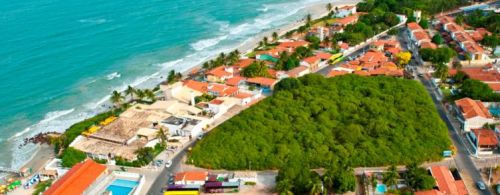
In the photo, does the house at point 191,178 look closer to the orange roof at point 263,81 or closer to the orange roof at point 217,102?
the orange roof at point 217,102

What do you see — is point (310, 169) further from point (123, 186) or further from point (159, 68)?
point (159, 68)

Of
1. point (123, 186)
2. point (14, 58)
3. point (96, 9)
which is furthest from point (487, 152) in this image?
point (96, 9)

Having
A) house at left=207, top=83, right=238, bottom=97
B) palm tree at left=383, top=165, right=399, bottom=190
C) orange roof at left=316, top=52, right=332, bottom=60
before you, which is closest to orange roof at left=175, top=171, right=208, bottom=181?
palm tree at left=383, top=165, right=399, bottom=190

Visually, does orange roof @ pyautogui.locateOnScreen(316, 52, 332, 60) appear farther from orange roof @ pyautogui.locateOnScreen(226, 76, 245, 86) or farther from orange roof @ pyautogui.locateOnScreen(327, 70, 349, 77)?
orange roof @ pyautogui.locateOnScreen(226, 76, 245, 86)

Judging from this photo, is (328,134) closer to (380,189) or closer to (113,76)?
(380,189)

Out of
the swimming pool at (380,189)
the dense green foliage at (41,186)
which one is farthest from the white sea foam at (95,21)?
the swimming pool at (380,189)

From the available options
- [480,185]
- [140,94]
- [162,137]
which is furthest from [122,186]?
[480,185]
